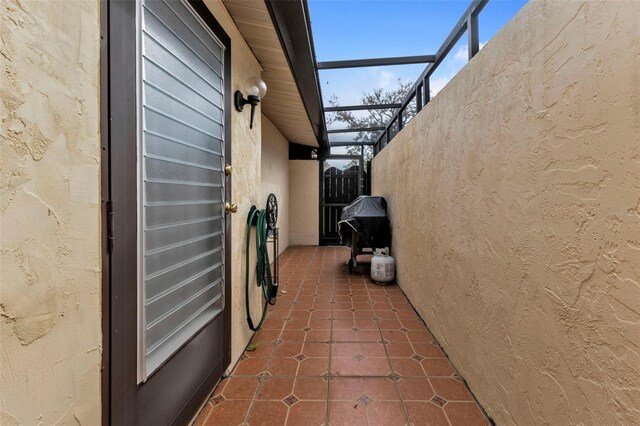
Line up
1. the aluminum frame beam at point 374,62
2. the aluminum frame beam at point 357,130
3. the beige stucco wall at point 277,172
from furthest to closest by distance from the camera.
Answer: the aluminum frame beam at point 357,130 < the beige stucco wall at point 277,172 < the aluminum frame beam at point 374,62

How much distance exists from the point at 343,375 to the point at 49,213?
1877mm

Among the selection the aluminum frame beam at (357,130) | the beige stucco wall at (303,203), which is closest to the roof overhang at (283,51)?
the aluminum frame beam at (357,130)

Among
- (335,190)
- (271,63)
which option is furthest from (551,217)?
(335,190)

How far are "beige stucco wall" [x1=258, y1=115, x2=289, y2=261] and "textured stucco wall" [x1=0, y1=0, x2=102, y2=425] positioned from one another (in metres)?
3.33

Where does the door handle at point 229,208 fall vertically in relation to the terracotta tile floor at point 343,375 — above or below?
above

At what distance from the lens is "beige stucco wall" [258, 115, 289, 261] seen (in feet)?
16.1

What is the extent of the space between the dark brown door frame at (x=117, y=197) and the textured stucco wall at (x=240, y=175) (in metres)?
0.93

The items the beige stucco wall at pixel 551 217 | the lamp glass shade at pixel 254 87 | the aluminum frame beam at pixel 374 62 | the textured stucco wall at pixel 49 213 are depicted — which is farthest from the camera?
the aluminum frame beam at pixel 374 62

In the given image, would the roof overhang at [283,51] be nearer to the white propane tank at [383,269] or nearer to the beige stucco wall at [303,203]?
the white propane tank at [383,269]

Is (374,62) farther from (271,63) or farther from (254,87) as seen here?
(254,87)

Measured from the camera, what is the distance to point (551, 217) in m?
1.11

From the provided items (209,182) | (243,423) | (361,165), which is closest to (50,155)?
(209,182)

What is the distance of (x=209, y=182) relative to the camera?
1.72 m

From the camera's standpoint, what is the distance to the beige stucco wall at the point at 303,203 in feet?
23.7
